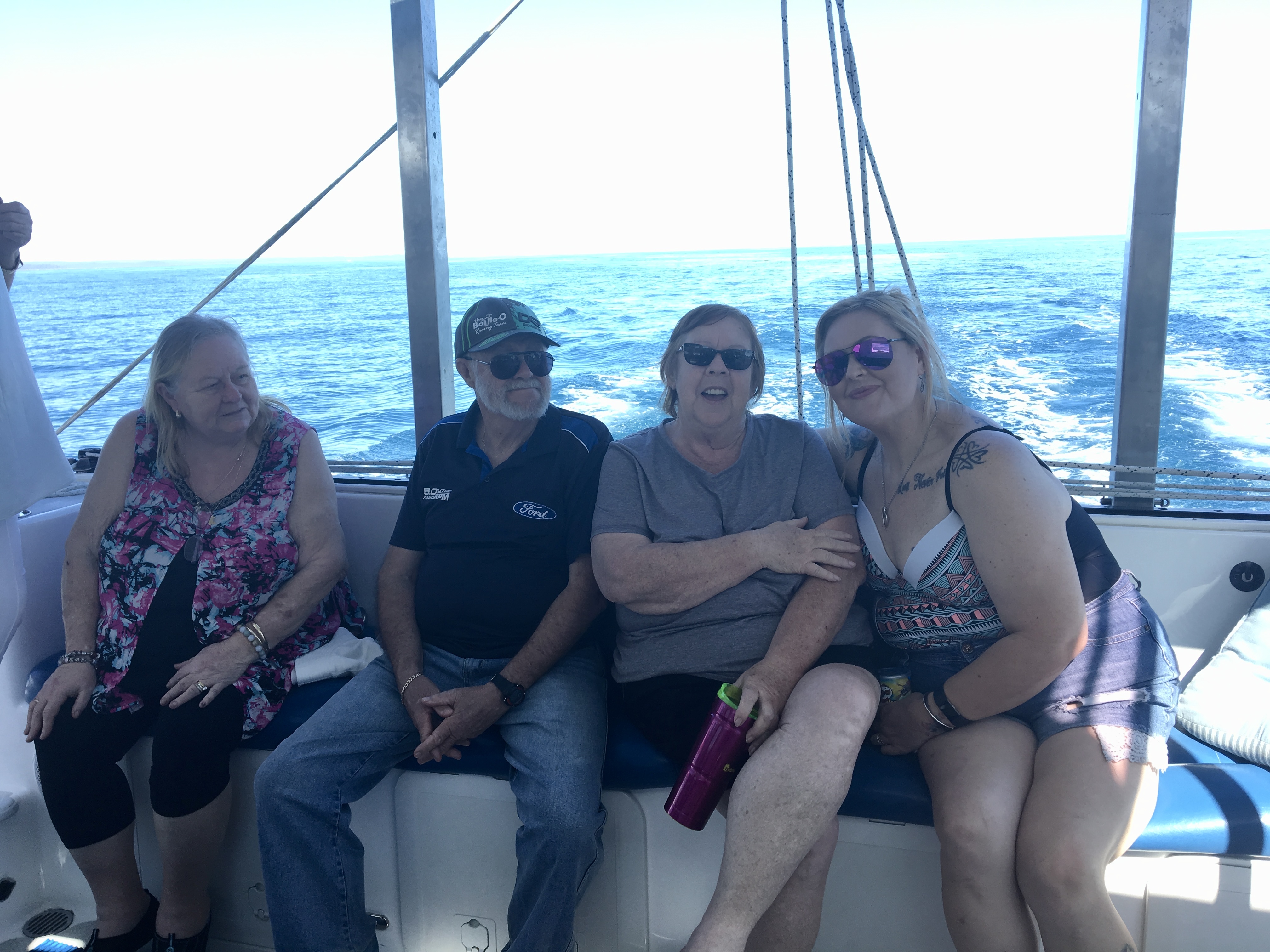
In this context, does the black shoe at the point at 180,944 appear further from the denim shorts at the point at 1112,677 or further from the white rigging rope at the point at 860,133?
the white rigging rope at the point at 860,133

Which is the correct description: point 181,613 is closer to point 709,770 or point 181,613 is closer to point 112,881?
point 112,881

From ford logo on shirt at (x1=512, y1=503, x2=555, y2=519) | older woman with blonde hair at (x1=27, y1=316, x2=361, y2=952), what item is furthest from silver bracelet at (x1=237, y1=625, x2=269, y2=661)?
ford logo on shirt at (x1=512, y1=503, x2=555, y2=519)

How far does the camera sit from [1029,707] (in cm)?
126

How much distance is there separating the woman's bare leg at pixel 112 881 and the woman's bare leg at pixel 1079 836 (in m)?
1.59

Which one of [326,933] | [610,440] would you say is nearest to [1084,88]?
[610,440]

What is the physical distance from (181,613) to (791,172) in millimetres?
2018

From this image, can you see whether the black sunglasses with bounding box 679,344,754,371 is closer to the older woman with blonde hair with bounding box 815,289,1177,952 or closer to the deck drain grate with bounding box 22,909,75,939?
the older woman with blonde hair with bounding box 815,289,1177,952

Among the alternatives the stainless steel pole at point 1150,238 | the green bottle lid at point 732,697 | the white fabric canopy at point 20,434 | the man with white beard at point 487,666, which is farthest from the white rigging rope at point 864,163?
the white fabric canopy at point 20,434

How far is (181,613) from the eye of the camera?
1.61 m

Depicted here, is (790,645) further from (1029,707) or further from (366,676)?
(366,676)

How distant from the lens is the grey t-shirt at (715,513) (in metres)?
1.40

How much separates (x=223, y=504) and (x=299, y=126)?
18.5 metres

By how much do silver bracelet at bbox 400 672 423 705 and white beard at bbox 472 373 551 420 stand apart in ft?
1.87

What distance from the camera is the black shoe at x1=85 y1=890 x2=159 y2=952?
1445 mm
